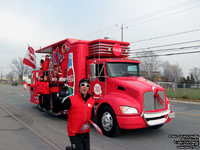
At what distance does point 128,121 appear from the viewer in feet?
17.2

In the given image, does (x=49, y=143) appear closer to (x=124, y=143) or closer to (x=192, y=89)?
(x=124, y=143)

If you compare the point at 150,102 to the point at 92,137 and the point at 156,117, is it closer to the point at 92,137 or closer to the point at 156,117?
the point at 156,117

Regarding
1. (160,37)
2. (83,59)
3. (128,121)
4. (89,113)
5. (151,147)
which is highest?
(160,37)

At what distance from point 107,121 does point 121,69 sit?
1940mm

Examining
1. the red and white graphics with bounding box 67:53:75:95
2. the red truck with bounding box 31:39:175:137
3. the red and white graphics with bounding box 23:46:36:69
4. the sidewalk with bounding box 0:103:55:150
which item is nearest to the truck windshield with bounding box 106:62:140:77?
the red truck with bounding box 31:39:175:137

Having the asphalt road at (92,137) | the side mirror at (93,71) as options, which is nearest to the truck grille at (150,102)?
the asphalt road at (92,137)

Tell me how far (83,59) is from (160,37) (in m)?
16.3

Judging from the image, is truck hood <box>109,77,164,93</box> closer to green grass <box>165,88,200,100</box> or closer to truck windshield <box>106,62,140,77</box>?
truck windshield <box>106,62,140,77</box>

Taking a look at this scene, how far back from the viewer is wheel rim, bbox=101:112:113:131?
5.76 meters

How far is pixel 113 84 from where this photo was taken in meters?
6.24

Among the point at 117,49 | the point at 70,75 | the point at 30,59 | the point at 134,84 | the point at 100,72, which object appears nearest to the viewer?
the point at 134,84

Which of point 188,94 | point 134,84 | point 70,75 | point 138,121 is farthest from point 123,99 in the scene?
point 188,94

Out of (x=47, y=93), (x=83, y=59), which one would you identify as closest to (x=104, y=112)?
(x=83, y=59)

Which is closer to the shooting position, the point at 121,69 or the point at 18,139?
the point at 18,139
